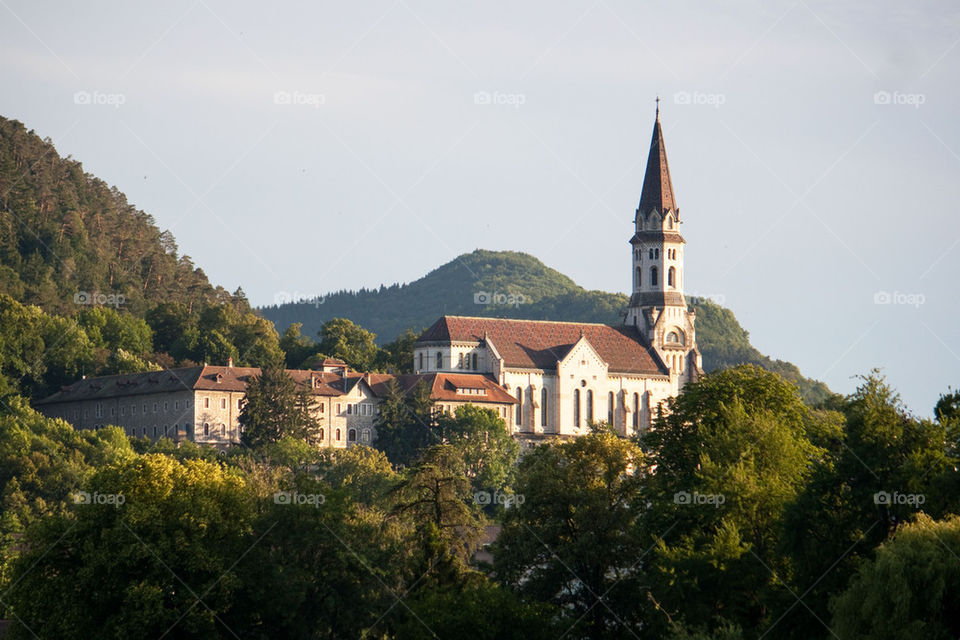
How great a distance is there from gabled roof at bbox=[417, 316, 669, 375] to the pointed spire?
10799 mm

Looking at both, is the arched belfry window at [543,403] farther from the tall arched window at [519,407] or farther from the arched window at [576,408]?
the arched window at [576,408]

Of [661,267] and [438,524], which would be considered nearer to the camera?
[438,524]

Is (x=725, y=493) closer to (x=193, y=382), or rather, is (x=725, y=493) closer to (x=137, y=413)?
(x=193, y=382)

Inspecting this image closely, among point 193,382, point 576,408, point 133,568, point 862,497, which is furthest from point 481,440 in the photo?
point 862,497

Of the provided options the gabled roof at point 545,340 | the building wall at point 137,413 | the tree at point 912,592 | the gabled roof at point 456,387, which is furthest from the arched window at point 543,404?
the tree at point 912,592

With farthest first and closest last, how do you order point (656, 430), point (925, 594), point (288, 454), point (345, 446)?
point (345, 446)
point (288, 454)
point (656, 430)
point (925, 594)

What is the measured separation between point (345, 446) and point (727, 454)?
260 feet

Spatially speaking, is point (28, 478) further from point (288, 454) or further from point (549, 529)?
point (549, 529)

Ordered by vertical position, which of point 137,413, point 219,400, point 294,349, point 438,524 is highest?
point 294,349

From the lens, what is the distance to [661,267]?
508 feet

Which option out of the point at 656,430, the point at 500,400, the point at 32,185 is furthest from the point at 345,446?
the point at 656,430

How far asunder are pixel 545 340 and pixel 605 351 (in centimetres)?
537

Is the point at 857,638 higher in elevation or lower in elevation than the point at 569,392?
lower

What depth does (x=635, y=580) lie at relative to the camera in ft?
196
